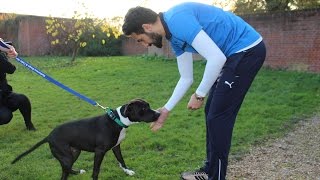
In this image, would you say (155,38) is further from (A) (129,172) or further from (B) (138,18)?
(A) (129,172)

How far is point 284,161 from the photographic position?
5.77 metres

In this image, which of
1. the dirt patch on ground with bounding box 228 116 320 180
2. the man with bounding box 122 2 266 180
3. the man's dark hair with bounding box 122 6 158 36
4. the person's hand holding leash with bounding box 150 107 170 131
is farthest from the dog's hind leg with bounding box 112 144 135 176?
the man's dark hair with bounding box 122 6 158 36

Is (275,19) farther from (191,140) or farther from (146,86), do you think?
(191,140)

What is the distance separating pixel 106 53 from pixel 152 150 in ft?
87.8

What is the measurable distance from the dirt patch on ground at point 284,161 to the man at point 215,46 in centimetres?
134

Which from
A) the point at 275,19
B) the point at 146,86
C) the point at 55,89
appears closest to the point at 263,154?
the point at 146,86

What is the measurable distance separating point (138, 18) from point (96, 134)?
1.75 m

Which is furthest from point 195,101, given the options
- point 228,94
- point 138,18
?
point 138,18

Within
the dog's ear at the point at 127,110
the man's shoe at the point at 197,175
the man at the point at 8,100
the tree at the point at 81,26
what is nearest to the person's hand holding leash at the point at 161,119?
the dog's ear at the point at 127,110

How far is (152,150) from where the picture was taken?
631cm

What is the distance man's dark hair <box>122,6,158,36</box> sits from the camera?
12.0ft

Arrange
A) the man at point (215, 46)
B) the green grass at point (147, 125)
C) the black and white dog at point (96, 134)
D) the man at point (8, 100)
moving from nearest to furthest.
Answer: the man at point (215, 46), the black and white dog at point (96, 134), the green grass at point (147, 125), the man at point (8, 100)

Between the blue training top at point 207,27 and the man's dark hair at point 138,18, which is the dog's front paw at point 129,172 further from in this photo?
the man's dark hair at point 138,18

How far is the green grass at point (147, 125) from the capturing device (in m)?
5.61
